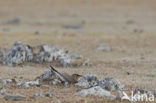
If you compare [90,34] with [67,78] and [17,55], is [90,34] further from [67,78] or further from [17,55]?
[67,78]

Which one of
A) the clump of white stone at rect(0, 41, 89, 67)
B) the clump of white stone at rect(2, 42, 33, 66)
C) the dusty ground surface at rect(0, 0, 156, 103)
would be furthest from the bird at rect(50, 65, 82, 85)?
the clump of white stone at rect(2, 42, 33, 66)

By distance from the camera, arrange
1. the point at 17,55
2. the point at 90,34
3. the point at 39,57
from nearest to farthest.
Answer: the point at 17,55 < the point at 39,57 < the point at 90,34

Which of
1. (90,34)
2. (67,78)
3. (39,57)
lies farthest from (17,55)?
(90,34)

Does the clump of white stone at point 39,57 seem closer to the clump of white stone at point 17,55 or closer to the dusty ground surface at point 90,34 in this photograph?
the clump of white stone at point 17,55

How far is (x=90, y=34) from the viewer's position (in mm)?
18047

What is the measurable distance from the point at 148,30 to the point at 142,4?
8726mm

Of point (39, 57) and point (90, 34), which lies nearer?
point (39, 57)

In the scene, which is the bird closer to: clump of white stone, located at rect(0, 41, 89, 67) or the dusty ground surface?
the dusty ground surface

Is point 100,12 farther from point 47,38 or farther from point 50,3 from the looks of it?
point 47,38

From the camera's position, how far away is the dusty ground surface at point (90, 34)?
9.41m

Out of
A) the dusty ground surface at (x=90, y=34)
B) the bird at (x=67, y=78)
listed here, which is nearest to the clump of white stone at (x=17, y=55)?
the dusty ground surface at (x=90, y=34)

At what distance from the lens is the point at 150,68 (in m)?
11.1

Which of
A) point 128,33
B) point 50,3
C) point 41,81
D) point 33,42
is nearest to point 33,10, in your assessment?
point 50,3

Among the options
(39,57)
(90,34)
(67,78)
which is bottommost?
(67,78)
